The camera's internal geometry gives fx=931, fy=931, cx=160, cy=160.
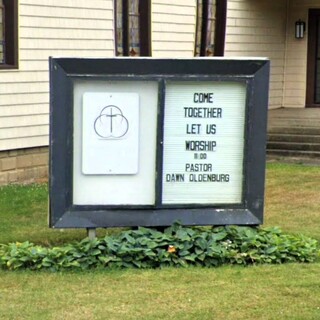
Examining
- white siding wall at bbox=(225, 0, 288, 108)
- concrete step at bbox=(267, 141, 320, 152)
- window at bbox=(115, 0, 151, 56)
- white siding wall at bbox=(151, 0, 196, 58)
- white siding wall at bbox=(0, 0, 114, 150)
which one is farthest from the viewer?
white siding wall at bbox=(225, 0, 288, 108)

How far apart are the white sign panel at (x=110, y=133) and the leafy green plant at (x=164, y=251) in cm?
61

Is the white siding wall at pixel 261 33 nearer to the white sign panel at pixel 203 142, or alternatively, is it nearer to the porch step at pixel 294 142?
the porch step at pixel 294 142

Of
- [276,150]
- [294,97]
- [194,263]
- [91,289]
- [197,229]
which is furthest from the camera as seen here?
[294,97]

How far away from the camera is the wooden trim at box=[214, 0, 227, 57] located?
18.1m

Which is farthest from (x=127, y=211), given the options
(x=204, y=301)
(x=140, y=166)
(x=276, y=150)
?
(x=276, y=150)

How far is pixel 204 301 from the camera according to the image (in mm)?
6590

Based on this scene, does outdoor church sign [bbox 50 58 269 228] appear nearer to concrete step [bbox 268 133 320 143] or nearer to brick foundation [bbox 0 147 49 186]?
brick foundation [bbox 0 147 49 186]

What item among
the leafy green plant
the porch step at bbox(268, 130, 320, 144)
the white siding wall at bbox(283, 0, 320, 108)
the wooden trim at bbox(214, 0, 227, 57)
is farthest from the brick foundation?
the white siding wall at bbox(283, 0, 320, 108)

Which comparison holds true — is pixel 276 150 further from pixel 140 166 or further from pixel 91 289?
pixel 91 289

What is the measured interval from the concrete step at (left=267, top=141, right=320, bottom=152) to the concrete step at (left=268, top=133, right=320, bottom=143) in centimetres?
13

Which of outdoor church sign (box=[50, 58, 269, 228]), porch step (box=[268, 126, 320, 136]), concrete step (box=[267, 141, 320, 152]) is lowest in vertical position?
concrete step (box=[267, 141, 320, 152])

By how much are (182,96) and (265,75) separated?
0.76 m

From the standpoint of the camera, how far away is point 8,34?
13.2 metres

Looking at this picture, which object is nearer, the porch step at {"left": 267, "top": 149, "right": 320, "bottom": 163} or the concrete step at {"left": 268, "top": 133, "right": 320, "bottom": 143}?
the porch step at {"left": 267, "top": 149, "right": 320, "bottom": 163}
